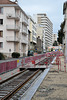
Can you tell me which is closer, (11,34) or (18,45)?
(11,34)

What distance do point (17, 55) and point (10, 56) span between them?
2.19 meters

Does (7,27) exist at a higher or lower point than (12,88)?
higher

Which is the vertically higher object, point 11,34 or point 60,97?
point 11,34

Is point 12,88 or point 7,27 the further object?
point 7,27

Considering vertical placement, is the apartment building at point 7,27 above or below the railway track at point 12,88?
above

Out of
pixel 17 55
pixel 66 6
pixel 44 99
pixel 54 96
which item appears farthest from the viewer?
pixel 66 6

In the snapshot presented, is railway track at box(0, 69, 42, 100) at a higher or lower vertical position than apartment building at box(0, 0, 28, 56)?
lower

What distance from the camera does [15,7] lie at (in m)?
51.3

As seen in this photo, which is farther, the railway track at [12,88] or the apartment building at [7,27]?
the apartment building at [7,27]

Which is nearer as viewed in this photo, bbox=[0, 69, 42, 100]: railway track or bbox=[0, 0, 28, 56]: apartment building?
bbox=[0, 69, 42, 100]: railway track

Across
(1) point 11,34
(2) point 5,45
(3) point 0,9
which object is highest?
(3) point 0,9

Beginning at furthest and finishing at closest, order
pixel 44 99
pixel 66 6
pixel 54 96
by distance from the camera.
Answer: pixel 66 6 < pixel 54 96 < pixel 44 99

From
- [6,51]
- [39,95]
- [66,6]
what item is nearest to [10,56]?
[6,51]

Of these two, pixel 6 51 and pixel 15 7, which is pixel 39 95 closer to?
pixel 6 51
